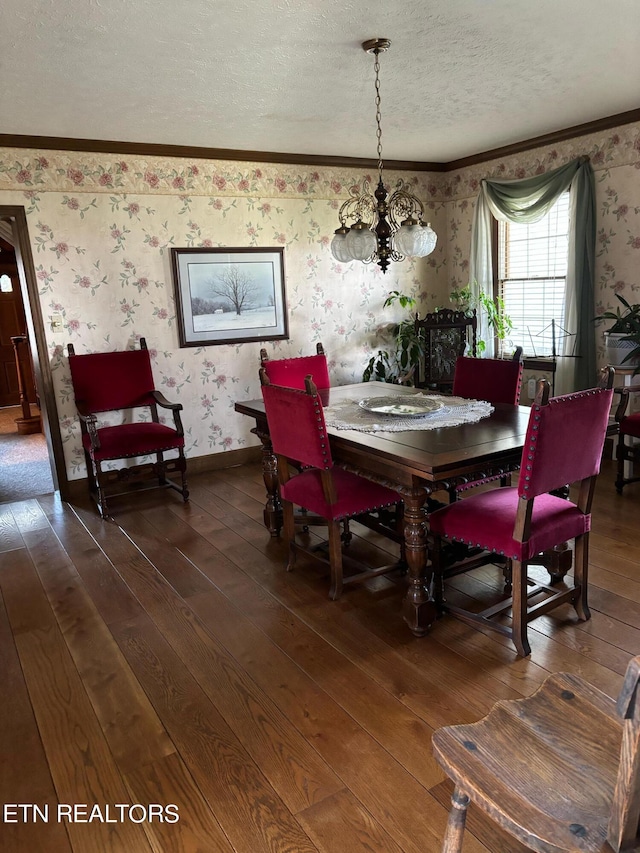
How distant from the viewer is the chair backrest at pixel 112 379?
432 cm

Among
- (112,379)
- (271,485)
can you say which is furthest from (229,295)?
(271,485)

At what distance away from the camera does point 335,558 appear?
2838mm

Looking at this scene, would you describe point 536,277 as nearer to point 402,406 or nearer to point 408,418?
point 402,406

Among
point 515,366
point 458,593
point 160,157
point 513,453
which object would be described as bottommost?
point 458,593

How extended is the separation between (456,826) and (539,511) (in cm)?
137

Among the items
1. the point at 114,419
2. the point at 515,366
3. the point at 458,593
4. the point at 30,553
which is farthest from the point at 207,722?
the point at 114,419

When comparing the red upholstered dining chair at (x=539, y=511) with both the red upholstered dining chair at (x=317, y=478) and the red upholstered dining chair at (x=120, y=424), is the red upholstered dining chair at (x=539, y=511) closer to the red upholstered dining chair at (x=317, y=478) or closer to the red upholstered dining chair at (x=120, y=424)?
the red upholstered dining chair at (x=317, y=478)

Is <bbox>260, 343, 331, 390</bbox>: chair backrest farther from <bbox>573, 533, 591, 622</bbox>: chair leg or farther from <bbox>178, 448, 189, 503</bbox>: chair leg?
<bbox>573, 533, 591, 622</bbox>: chair leg

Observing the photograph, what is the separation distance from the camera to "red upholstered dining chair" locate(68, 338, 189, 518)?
4.08 meters

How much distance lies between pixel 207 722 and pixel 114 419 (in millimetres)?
3010

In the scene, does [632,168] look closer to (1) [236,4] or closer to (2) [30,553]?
(1) [236,4]

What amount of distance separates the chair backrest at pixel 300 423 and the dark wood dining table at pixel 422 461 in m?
0.13

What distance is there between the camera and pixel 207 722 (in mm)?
2082

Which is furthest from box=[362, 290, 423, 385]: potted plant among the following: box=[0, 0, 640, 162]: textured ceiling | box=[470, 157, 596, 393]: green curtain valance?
box=[0, 0, 640, 162]: textured ceiling
